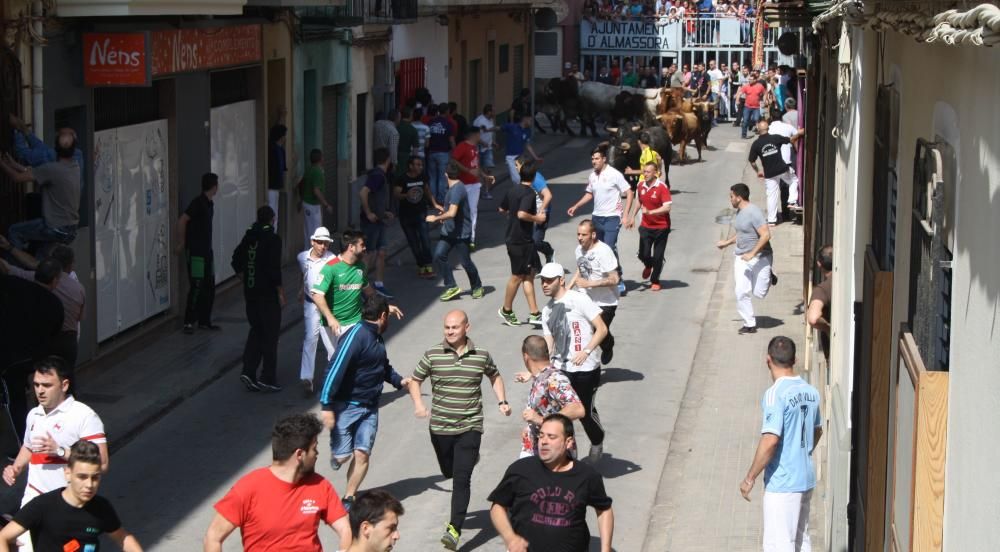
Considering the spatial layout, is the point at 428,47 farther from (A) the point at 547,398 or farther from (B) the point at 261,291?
(A) the point at 547,398

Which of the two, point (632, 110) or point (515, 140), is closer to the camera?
point (515, 140)

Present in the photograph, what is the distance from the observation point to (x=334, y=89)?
24188 millimetres

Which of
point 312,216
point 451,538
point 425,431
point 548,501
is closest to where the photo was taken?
point 548,501

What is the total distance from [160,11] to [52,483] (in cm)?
716

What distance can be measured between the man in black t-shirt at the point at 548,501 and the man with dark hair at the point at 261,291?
6670 millimetres

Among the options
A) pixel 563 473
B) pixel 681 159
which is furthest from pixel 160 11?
pixel 681 159

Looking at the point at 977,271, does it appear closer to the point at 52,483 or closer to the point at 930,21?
the point at 930,21

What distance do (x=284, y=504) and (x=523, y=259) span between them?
10.2m

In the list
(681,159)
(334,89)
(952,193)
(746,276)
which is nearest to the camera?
(952,193)

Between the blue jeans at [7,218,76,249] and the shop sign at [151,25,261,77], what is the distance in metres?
2.76

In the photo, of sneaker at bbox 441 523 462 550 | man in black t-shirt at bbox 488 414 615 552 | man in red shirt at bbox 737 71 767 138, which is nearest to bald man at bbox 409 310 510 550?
sneaker at bbox 441 523 462 550

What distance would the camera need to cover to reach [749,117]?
40.2 meters

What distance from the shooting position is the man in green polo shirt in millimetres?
13219

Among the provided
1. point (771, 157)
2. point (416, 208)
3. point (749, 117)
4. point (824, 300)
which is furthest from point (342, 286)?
point (749, 117)
